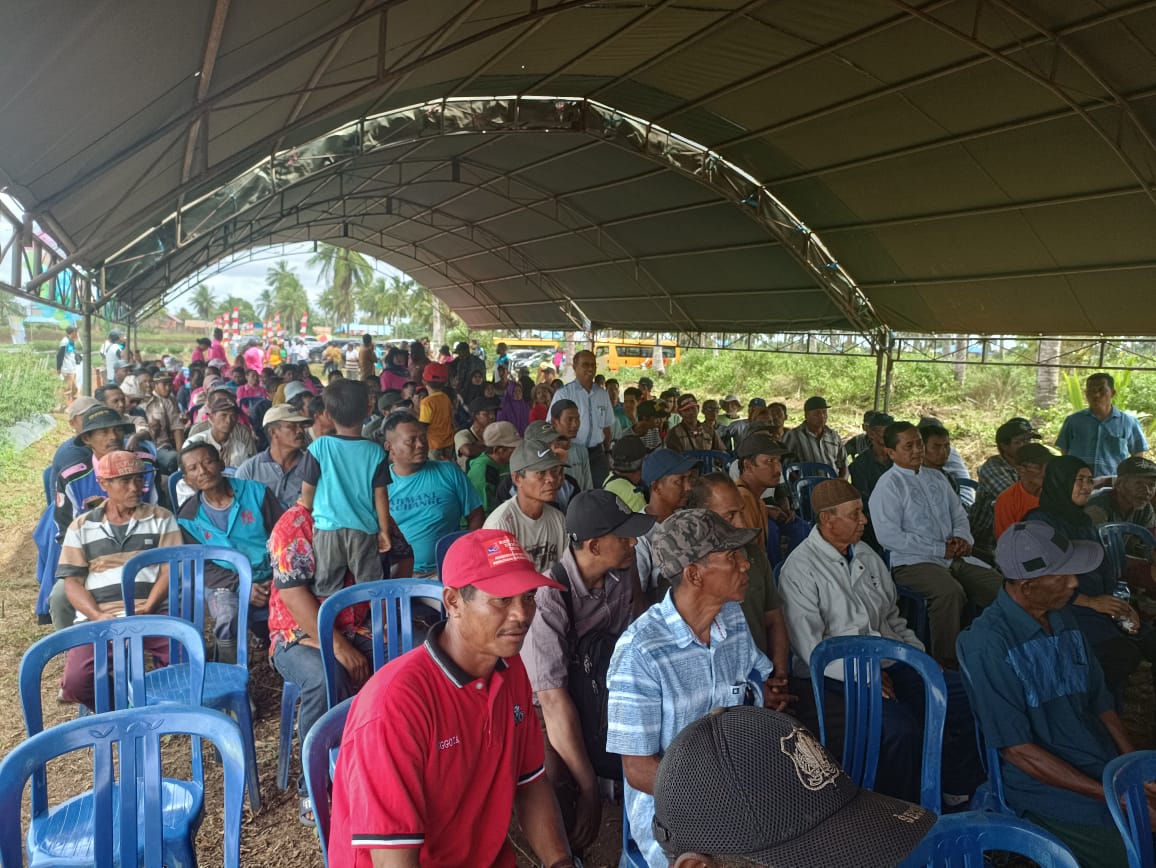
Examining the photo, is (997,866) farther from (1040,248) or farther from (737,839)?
(1040,248)

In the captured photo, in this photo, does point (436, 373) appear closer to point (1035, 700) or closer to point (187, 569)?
point (187, 569)

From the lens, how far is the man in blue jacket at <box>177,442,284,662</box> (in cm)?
407

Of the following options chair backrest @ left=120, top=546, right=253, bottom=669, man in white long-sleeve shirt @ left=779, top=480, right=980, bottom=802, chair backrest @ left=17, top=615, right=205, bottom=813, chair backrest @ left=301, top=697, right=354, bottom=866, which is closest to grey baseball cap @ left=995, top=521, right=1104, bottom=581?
man in white long-sleeve shirt @ left=779, top=480, right=980, bottom=802

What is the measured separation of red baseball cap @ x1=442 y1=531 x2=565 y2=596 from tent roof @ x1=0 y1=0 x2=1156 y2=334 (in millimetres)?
2977

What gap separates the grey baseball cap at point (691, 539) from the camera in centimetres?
228

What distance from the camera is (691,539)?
91.0 inches

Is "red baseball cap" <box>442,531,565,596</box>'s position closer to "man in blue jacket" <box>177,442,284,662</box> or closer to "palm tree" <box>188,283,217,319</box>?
"man in blue jacket" <box>177,442,284,662</box>

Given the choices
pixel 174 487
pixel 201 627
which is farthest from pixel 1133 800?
pixel 174 487

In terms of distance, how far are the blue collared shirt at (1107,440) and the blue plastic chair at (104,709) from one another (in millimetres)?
7062

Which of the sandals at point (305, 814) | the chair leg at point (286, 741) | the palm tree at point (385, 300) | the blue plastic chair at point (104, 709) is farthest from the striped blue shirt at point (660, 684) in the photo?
the palm tree at point (385, 300)

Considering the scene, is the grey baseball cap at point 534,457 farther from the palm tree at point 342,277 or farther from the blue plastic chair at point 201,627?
the palm tree at point 342,277

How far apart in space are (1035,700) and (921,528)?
2276 millimetres

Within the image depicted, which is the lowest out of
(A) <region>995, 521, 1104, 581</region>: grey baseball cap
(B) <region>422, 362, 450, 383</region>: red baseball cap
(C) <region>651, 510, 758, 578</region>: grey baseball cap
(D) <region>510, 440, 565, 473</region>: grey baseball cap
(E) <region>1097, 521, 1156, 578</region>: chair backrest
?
(E) <region>1097, 521, 1156, 578</region>: chair backrest

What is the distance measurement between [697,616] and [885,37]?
7.09 meters
